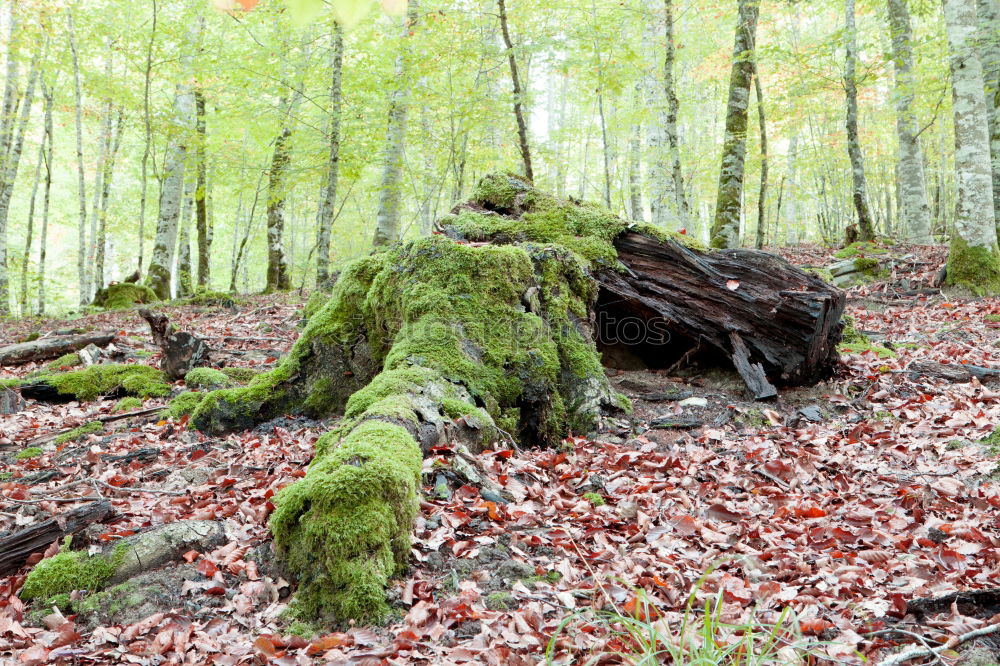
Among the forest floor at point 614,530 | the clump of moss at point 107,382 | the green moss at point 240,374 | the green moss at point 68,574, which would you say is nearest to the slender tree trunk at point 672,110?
the forest floor at point 614,530

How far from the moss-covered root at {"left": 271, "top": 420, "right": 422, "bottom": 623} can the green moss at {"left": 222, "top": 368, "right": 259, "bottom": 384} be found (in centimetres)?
492

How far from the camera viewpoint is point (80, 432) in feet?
20.9


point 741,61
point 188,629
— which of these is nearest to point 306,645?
point 188,629

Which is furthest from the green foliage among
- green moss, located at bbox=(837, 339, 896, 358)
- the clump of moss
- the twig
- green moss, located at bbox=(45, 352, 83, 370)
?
green moss, located at bbox=(837, 339, 896, 358)

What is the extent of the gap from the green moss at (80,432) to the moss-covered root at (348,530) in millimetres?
4359

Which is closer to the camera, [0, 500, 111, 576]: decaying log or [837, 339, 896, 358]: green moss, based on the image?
[0, 500, 111, 576]: decaying log

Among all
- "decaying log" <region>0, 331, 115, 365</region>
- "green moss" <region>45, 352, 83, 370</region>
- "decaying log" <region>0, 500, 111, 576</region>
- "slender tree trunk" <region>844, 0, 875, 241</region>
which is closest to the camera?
"decaying log" <region>0, 500, 111, 576</region>

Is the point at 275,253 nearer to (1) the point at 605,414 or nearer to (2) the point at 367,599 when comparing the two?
(1) the point at 605,414

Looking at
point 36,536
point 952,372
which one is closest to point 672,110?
point 952,372

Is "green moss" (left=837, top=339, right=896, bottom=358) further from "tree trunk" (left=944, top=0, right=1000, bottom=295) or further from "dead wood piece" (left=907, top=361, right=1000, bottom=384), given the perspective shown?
"tree trunk" (left=944, top=0, right=1000, bottom=295)

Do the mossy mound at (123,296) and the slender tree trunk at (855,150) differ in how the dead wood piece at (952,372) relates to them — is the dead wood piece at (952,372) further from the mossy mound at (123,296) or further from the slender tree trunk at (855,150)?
the mossy mound at (123,296)

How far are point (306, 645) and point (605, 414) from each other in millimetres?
3759

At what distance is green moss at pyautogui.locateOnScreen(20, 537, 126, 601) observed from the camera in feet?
10.1

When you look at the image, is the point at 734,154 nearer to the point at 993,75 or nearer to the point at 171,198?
the point at 993,75
